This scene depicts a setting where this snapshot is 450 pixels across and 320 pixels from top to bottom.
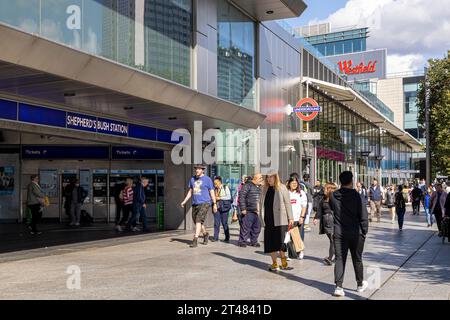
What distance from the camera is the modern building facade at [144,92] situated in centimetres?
970

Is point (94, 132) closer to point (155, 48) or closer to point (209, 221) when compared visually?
point (155, 48)

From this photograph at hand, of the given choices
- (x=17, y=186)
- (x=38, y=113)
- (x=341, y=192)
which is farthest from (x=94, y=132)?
(x=17, y=186)

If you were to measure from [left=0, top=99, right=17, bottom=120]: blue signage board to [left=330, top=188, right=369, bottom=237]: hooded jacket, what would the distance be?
20.6 ft

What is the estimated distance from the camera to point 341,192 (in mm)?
7523

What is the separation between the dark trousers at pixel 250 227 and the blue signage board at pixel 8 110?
5474 millimetres

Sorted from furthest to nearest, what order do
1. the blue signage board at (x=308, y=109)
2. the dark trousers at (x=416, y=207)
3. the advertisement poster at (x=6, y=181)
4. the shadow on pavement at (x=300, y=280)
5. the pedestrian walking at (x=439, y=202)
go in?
the dark trousers at (x=416, y=207) → the blue signage board at (x=308, y=109) → the advertisement poster at (x=6, y=181) → the pedestrian walking at (x=439, y=202) → the shadow on pavement at (x=300, y=280)

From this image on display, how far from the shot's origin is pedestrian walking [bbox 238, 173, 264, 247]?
12859 millimetres

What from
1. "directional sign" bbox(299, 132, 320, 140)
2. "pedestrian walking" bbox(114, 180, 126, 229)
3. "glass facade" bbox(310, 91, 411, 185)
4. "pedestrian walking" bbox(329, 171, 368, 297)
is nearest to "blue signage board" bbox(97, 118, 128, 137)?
"pedestrian walking" bbox(114, 180, 126, 229)

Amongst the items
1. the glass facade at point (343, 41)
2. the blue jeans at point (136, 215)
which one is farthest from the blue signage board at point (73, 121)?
the glass facade at point (343, 41)

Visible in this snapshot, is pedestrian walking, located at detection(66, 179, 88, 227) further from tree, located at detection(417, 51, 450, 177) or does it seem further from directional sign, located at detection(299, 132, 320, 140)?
tree, located at detection(417, 51, 450, 177)

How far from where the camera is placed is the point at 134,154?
20531 millimetres

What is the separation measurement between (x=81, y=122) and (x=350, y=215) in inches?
280

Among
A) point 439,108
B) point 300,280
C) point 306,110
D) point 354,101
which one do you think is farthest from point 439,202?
point 354,101
